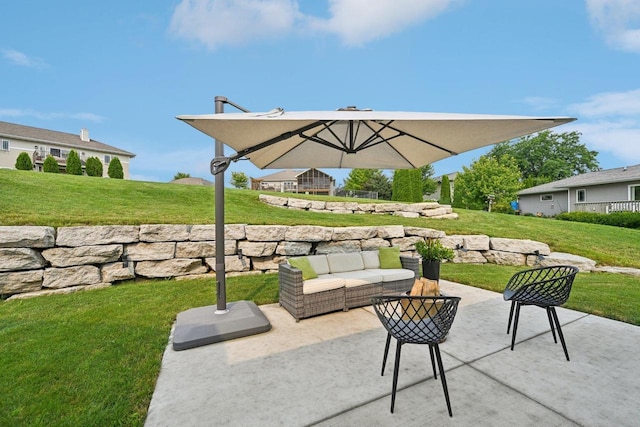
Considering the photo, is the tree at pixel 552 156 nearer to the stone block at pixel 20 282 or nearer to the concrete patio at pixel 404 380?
the concrete patio at pixel 404 380

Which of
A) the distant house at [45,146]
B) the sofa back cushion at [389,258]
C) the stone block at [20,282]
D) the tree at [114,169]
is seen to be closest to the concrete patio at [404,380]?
the sofa back cushion at [389,258]

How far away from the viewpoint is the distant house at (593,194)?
16.8 metres

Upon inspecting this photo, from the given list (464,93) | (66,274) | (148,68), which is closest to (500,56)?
(464,93)

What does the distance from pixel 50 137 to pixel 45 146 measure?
1866mm

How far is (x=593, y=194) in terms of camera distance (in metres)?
19.1

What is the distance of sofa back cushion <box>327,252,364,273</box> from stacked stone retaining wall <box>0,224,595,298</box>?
1905 mm

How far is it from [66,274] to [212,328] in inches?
136

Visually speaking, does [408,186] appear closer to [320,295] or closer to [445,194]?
[445,194]

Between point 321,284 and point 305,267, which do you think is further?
point 305,267

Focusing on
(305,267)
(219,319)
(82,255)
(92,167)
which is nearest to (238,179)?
(92,167)

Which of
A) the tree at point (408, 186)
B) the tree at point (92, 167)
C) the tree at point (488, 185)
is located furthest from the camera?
the tree at point (488, 185)

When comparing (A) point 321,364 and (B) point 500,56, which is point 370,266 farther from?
(B) point 500,56

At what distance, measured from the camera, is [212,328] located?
3.30 metres

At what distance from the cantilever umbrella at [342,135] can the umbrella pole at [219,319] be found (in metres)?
0.01
